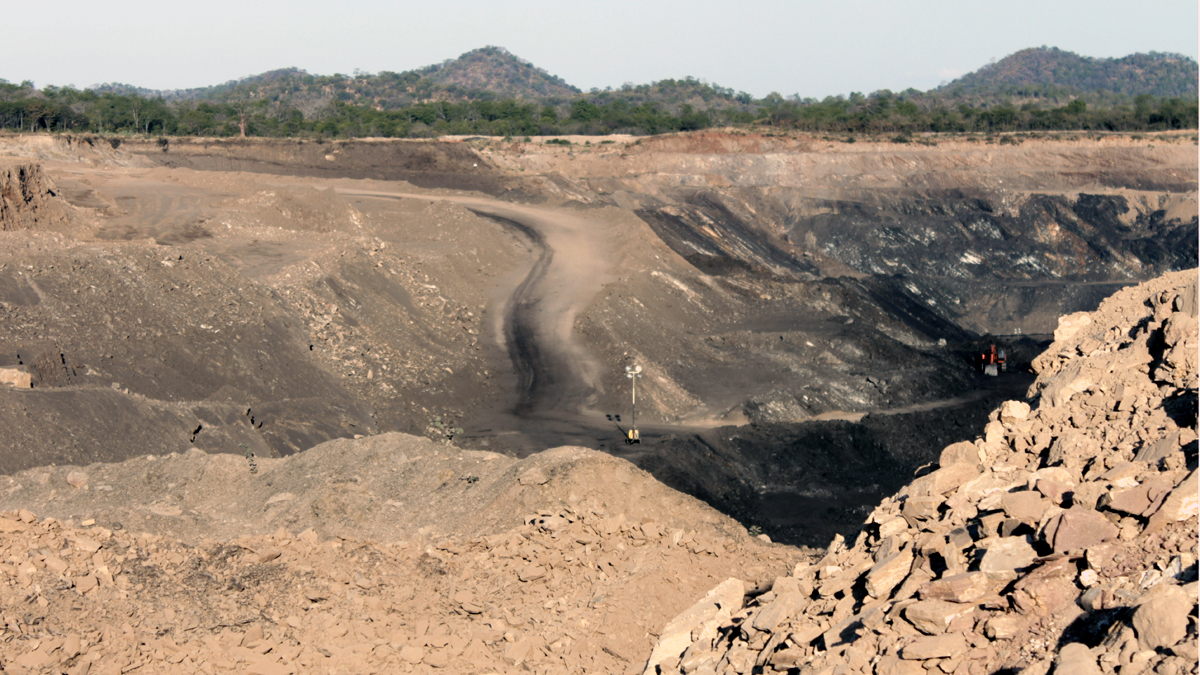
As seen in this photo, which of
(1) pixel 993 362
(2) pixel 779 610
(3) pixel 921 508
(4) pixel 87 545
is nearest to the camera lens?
(2) pixel 779 610

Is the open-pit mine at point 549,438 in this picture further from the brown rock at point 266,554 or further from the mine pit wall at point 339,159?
the mine pit wall at point 339,159

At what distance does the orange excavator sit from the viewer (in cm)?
3841

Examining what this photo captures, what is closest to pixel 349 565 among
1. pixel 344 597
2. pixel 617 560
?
pixel 344 597

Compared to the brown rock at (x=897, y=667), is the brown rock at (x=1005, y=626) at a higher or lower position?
higher

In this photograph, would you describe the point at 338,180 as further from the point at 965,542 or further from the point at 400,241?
the point at 965,542

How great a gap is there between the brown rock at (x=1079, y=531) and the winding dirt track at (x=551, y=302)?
72.4 feet

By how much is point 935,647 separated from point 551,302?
31646 millimetres

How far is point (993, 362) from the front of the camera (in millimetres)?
38781

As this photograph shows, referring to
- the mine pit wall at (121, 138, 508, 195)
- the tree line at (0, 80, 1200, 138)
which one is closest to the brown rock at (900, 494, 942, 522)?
the mine pit wall at (121, 138, 508, 195)

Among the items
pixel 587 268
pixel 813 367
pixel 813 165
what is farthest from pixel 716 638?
pixel 813 165

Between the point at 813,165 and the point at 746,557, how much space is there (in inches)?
2341

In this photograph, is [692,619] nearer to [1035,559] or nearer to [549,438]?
[1035,559]

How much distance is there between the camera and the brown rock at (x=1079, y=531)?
8.16 meters

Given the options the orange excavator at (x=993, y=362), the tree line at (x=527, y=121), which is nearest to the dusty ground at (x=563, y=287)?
the orange excavator at (x=993, y=362)
